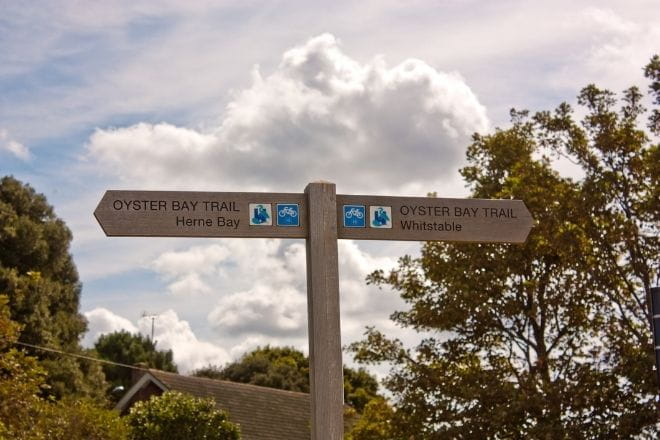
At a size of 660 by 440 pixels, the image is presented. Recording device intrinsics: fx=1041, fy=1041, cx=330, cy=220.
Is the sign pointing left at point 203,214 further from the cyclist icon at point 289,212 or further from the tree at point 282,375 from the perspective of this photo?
the tree at point 282,375

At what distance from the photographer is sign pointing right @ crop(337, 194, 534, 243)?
7.92m

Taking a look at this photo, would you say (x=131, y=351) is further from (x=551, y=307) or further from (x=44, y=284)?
(x=551, y=307)

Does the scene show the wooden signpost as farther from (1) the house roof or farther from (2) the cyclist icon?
(1) the house roof

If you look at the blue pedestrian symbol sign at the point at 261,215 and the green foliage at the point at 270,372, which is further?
the green foliage at the point at 270,372

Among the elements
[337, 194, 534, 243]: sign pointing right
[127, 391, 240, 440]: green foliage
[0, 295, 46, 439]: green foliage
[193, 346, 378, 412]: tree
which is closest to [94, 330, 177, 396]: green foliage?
[193, 346, 378, 412]: tree

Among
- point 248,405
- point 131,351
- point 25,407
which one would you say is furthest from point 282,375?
point 25,407

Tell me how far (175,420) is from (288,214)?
60.4 feet

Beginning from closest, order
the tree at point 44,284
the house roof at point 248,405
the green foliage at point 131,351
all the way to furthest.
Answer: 1. the tree at point 44,284
2. the house roof at point 248,405
3. the green foliage at point 131,351

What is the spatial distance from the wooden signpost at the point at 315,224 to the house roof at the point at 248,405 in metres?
26.5

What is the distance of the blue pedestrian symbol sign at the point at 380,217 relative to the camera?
7.96 meters

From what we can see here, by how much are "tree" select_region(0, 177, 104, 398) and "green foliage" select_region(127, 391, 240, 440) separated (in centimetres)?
870

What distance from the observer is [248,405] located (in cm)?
3559

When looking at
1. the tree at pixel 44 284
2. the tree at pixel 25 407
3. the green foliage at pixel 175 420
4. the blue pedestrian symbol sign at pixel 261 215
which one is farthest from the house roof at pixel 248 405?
the blue pedestrian symbol sign at pixel 261 215

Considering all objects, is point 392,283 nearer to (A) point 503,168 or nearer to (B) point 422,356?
(B) point 422,356
